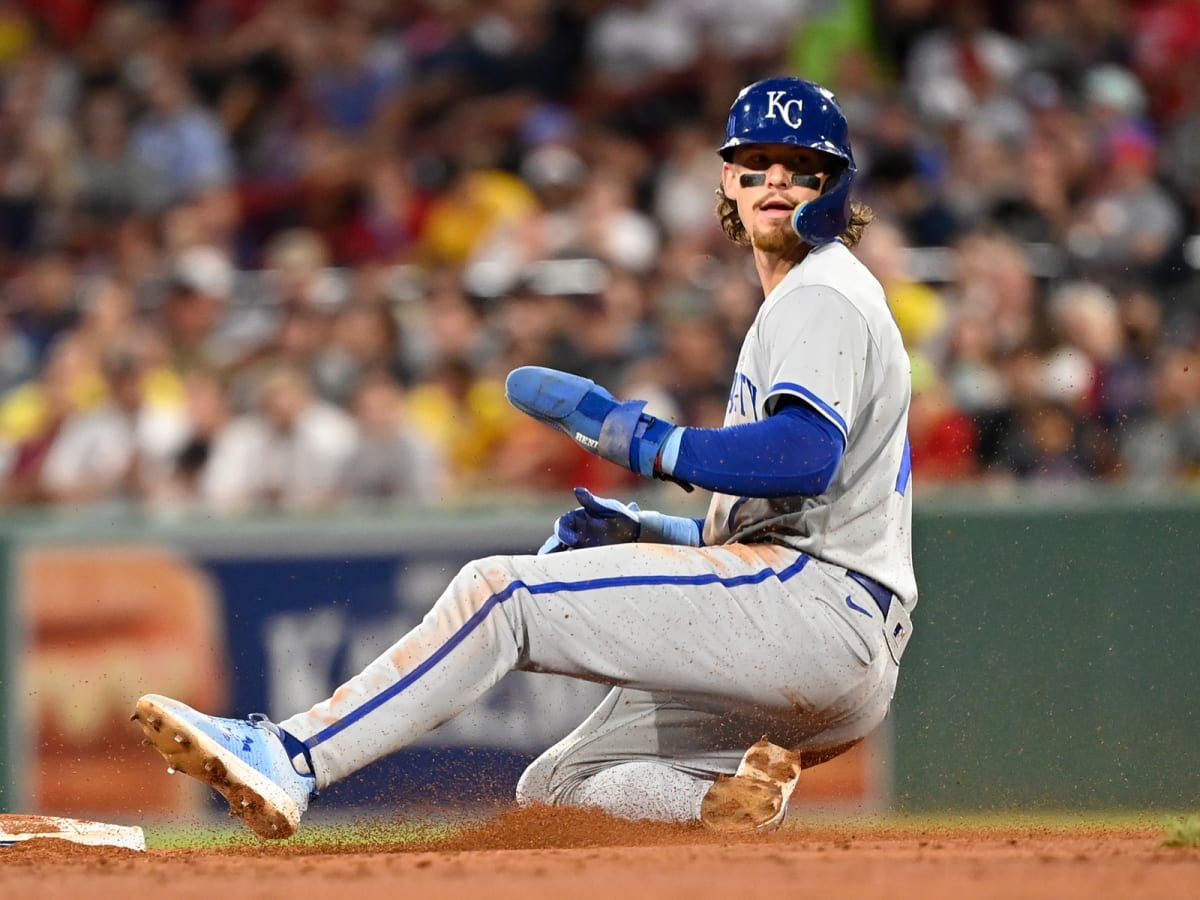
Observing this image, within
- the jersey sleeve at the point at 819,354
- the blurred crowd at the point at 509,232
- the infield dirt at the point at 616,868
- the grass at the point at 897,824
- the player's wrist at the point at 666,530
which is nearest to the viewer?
the infield dirt at the point at 616,868

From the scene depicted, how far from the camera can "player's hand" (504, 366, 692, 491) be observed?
4.54 meters

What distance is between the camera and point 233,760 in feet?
14.4

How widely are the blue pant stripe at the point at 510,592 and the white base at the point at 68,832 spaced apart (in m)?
1.06

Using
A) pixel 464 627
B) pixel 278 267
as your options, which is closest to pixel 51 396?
pixel 278 267

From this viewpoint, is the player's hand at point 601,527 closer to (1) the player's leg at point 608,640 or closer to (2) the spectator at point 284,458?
(1) the player's leg at point 608,640

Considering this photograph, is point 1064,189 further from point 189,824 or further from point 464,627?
point 464,627

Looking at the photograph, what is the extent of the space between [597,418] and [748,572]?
1.75 ft

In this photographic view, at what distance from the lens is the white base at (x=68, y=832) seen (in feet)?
17.2

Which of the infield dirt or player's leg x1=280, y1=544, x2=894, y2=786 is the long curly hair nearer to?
player's leg x1=280, y1=544, x2=894, y2=786

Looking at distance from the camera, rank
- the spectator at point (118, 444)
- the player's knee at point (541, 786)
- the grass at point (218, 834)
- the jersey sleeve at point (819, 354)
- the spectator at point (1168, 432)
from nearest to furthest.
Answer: the jersey sleeve at point (819, 354) < the player's knee at point (541, 786) < the grass at point (218, 834) < the spectator at point (1168, 432) < the spectator at point (118, 444)

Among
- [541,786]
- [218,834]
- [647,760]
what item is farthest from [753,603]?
[218,834]

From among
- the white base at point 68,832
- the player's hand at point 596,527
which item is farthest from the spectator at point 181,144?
the player's hand at point 596,527

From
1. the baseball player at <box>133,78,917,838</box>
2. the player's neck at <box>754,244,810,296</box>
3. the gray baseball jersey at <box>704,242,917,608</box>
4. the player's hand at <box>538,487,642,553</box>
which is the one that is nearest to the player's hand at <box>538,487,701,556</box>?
the player's hand at <box>538,487,642,553</box>

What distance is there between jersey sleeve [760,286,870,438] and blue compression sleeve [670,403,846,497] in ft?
0.17
